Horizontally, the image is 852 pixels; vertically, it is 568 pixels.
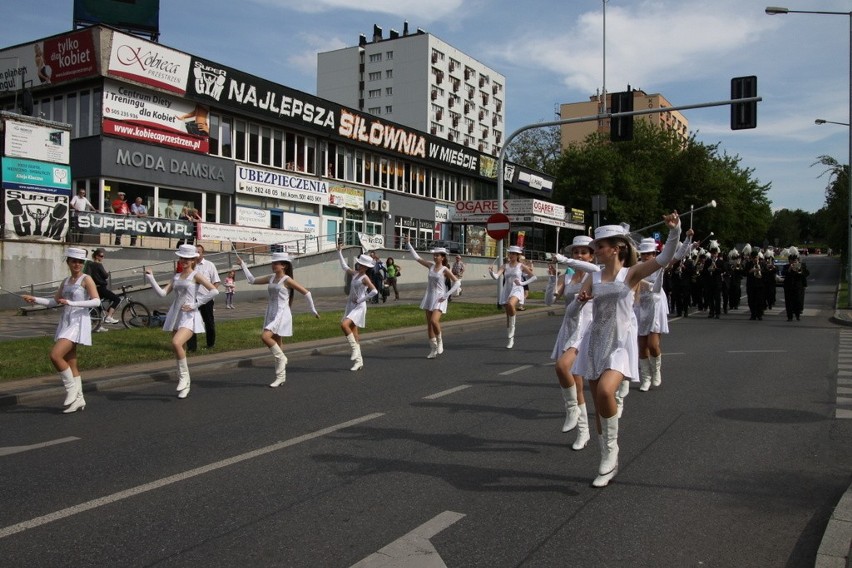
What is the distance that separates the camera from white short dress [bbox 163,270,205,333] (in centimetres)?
930

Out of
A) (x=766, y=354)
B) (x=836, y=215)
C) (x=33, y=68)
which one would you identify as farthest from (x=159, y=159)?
(x=836, y=215)

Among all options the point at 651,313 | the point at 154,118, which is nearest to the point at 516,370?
the point at 651,313

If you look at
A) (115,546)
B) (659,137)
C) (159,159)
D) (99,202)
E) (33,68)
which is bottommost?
(115,546)

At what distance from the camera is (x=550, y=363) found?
12156 millimetres

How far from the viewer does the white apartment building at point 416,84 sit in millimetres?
83250

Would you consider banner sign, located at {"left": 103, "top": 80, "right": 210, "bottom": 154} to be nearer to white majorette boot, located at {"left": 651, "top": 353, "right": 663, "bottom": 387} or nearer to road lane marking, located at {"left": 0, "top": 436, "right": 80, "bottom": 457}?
road lane marking, located at {"left": 0, "top": 436, "right": 80, "bottom": 457}

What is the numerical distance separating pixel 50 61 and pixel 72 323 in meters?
24.9

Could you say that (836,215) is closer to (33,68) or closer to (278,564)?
(33,68)

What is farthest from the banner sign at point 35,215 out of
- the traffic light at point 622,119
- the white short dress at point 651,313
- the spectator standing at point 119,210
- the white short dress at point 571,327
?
the white short dress at point 571,327

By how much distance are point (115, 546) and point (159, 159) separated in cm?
2739

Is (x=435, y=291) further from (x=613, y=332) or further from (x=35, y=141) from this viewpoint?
(x=35, y=141)

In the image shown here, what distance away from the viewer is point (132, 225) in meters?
23.6

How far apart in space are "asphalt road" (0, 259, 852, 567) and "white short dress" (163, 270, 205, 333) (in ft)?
2.96

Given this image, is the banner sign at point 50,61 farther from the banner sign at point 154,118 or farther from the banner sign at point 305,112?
the banner sign at point 305,112
